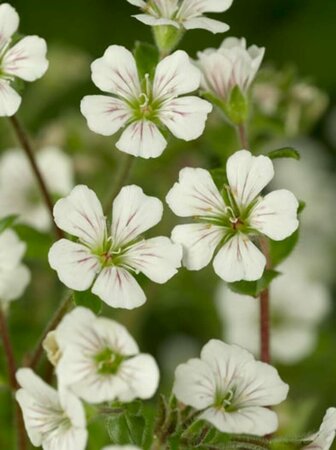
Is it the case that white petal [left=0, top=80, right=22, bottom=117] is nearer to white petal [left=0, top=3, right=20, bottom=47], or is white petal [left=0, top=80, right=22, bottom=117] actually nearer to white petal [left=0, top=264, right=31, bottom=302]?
white petal [left=0, top=3, right=20, bottom=47]

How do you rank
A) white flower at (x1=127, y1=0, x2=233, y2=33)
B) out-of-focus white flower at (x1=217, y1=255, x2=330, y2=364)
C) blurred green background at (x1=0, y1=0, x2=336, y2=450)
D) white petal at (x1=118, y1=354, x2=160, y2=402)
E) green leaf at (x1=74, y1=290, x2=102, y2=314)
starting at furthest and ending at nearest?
out-of-focus white flower at (x1=217, y1=255, x2=330, y2=364), blurred green background at (x1=0, y1=0, x2=336, y2=450), white flower at (x1=127, y1=0, x2=233, y2=33), green leaf at (x1=74, y1=290, x2=102, y2=314), white petal at (x1=118, y1=354, x2=160, y2=402)

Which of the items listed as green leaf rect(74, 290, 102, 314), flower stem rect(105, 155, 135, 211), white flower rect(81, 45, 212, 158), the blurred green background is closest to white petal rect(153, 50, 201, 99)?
white flower rect(81, 45, 212, 158)

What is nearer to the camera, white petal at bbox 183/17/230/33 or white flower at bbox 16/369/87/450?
white flower at bbox 16/369/87/450

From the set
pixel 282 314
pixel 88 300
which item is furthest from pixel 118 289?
pixel 282 314

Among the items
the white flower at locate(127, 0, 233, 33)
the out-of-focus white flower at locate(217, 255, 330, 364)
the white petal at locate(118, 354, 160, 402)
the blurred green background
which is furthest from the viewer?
the out-of-focus white flower at locate(217, 255, 330, 364)

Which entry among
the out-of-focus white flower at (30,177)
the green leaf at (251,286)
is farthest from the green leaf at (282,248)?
Result: the out-of-focus white flower at (30,177)

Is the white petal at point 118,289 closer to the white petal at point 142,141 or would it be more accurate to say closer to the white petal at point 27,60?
the white petal at point 142,141
